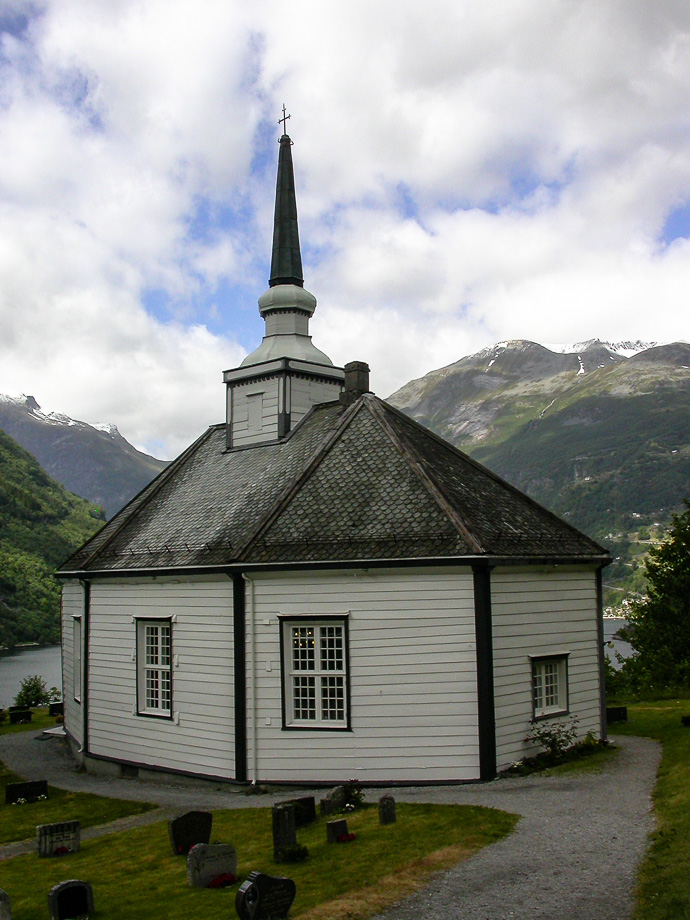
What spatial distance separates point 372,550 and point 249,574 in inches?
109

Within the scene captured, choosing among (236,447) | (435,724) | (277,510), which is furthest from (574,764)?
(236,447)

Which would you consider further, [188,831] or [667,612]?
[667,612]

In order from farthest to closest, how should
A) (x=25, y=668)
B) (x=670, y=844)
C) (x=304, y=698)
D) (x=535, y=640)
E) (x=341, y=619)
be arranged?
(x=25, y=668)
(x=535, y=640)
(x=304, y=698)
(x=341, y=619)
(x=670, y=844)

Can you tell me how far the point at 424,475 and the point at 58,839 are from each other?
9786mm

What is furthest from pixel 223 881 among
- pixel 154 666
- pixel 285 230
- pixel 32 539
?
pixel 32 539

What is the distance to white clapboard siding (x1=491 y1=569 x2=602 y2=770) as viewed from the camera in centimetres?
1656

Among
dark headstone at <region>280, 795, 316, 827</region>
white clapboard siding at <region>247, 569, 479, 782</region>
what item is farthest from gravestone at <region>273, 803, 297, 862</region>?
white clapboard siding at <region>247, 569, 479, 782</region>

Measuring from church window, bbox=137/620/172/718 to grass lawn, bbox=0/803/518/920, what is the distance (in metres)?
4.98

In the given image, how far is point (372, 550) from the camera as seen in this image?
16.8 metres

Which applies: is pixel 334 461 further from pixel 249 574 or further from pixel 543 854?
pixel 543 854

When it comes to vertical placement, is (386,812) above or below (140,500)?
below

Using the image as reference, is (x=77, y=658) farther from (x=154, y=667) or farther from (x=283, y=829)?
(x=283, y=829)

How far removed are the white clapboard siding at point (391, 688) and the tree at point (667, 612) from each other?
2546cm

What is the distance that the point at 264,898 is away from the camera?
28.8 ft
